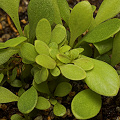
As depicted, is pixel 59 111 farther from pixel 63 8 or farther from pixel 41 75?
pixel 63 8

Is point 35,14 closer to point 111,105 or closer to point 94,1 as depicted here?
point 111,105

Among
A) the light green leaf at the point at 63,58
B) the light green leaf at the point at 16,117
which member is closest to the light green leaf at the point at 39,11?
the light green leaf at the point at 63,58

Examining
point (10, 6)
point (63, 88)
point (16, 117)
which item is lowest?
point (16, 117)

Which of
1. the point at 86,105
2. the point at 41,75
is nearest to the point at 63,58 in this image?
the point at 41,75

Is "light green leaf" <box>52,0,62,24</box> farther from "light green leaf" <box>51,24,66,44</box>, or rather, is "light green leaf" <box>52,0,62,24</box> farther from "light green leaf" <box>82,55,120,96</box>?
"light green leaf" <box>82,55,120,96</box>

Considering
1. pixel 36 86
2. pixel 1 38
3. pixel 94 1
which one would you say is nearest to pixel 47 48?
pixel 36 86

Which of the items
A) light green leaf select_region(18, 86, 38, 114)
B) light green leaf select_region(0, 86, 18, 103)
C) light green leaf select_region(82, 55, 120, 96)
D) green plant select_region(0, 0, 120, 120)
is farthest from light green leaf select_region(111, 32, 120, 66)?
light green leaf select_region(0, 86, 18, 103)
